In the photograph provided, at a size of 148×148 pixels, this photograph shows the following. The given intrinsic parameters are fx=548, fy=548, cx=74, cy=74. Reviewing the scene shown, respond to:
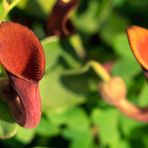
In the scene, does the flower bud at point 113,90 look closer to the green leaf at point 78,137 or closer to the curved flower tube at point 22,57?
the green leaf at point 78,137

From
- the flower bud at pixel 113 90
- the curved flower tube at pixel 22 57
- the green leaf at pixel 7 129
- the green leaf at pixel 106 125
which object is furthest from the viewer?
the green leaf at pixel 106 125

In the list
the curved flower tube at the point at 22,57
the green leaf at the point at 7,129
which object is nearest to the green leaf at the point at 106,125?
the green leaf at the point at 7,129

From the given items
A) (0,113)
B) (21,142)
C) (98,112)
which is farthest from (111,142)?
(0,113)

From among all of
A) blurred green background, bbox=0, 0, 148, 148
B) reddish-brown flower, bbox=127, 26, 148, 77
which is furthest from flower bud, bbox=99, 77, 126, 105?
reddish-brown flower, bbox=127, 26, 148, 77

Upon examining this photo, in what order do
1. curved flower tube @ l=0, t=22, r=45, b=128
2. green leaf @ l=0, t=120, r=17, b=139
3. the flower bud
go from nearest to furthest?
curved flower tube @ l=0, t=22, r=45, b=128 < green leaf @ l=0, t=120, r=17, b=139 < the flower bud

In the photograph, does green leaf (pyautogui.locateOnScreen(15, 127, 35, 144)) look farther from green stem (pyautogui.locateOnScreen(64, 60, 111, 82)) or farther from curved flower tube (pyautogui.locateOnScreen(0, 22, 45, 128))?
curved flower tube (pyautogui.locateOnScreen(0, 22, 45, 128))

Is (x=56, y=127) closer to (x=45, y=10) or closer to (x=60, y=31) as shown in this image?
(x=60, y=31)
